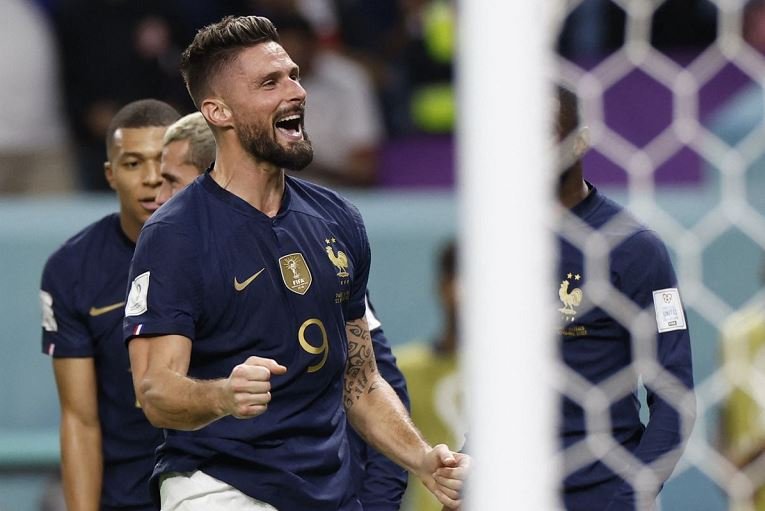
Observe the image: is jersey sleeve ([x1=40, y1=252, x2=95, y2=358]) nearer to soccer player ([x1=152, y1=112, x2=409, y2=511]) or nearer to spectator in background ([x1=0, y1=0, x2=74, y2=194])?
soccer player ([x1=152, y1=112, x2=409, y2=511])

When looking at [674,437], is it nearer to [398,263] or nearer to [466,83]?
[466,83]

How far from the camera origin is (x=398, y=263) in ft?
17.9

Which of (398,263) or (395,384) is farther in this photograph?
(398,263)

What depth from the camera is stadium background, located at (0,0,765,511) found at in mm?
5066

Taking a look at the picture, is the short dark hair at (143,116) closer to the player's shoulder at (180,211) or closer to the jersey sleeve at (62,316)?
the jersey sleeve at (62,316)

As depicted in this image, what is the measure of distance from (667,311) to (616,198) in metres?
2.07

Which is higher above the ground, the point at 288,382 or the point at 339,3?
the point at 339,3

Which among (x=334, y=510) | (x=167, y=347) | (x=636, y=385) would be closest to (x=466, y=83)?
(x=167, y=347)

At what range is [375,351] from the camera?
3426 millimetres

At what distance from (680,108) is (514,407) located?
4.59m

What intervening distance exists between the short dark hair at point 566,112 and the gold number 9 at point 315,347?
60 cm

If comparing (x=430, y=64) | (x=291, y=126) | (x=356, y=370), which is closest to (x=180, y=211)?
(x=291, y=126)

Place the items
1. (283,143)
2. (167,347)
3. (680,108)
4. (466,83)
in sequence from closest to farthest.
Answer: (466,83), (167,347), (283,143), (680,108)

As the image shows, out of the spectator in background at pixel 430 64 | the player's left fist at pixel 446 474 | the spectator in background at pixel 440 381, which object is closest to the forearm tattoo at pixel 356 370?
the player's left fist at pixel 446 474
